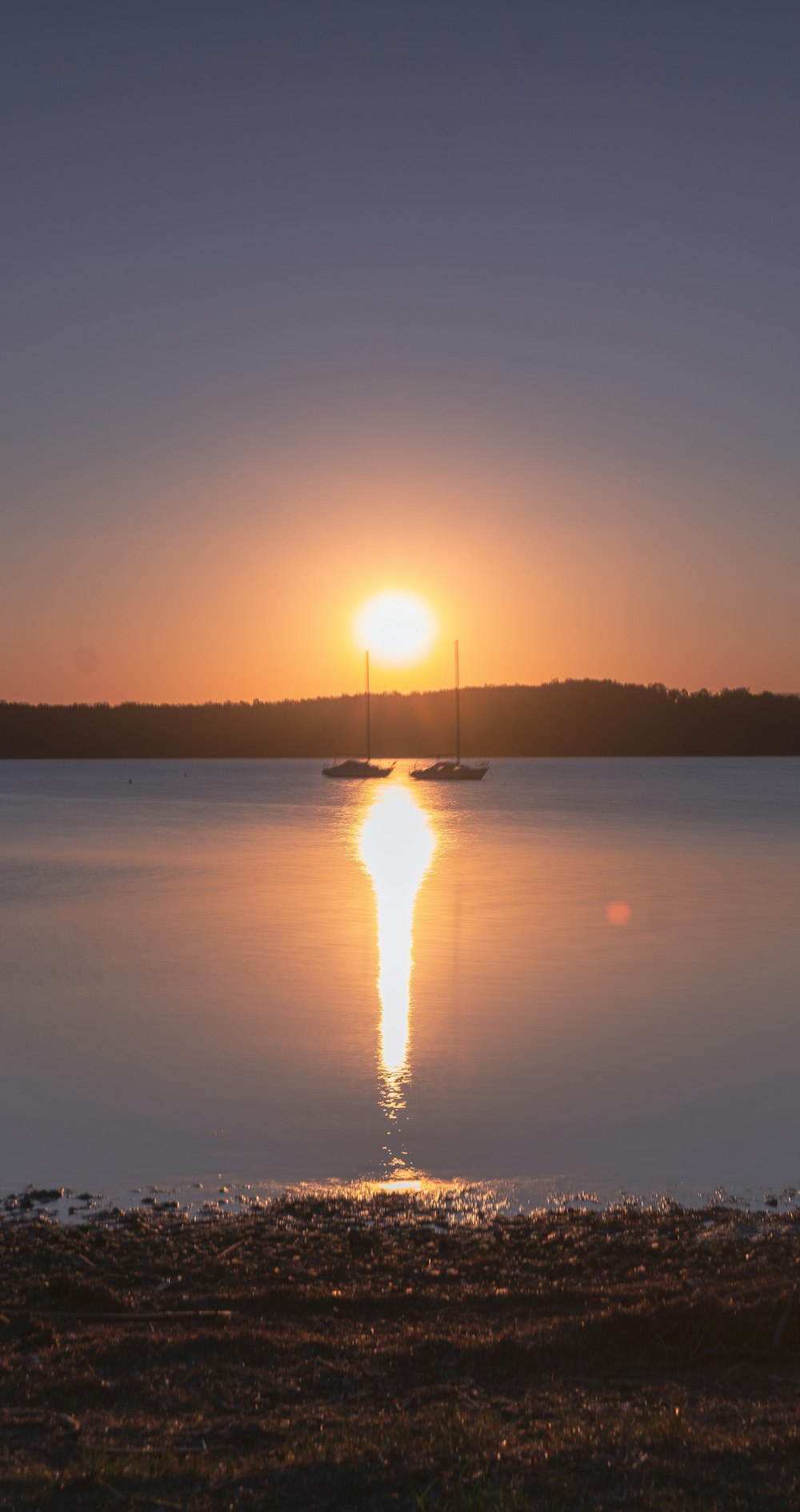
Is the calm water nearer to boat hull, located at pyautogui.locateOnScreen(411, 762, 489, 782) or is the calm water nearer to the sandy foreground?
the sandy foreground

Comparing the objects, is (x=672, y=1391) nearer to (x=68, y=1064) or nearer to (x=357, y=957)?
(x=68, y=1064)

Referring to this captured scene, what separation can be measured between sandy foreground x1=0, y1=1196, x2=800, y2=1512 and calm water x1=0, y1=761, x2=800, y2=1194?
80.4 inches

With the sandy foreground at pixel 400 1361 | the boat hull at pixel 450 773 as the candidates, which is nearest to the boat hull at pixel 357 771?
the boat hull at pixel 450 773

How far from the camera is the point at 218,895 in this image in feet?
119

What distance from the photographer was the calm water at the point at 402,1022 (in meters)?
11.6

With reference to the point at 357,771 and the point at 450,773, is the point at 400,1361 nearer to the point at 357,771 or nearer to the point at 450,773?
the point at 450,773

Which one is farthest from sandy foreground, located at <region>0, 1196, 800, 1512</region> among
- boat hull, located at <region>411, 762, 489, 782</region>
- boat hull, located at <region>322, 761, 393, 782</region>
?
boat hull, located at <region>322, 761, 393, 782</region>

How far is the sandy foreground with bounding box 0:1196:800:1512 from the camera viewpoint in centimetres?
477

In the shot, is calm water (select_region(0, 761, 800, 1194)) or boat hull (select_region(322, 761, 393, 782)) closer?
calm water (select_region(0, 761, 800, 1194))

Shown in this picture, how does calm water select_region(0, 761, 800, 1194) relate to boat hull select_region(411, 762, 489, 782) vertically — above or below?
below

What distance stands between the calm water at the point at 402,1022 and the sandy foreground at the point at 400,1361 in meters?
2.04

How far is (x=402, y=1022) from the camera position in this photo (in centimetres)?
1800

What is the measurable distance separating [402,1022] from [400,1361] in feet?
38.4

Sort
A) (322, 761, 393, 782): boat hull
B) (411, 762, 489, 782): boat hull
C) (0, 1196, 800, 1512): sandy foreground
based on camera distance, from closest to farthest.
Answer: (0, 1196, 800, 1512): sandy foreground < (411, 762, 489, 782): boat hull < (322, 761, 393, 782): boat hull
